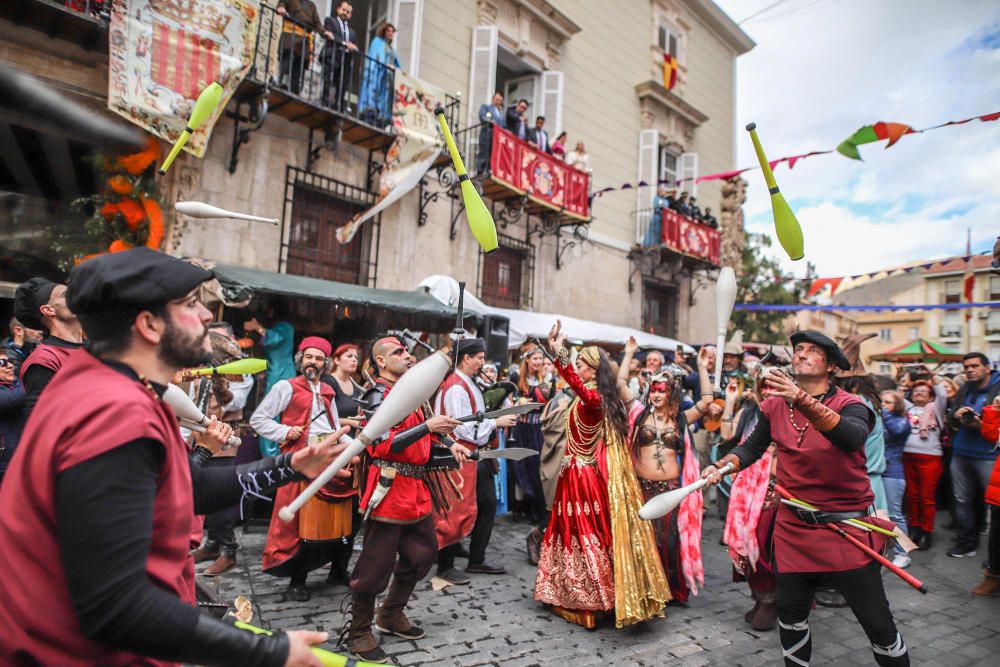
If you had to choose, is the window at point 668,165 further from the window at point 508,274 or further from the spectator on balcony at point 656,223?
the window at point 508,274

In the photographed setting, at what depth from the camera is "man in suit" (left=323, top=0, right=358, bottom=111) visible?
8.40 metres

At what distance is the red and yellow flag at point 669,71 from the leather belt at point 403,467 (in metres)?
15.5

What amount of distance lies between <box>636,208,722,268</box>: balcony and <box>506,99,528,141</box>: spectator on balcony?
4.94m

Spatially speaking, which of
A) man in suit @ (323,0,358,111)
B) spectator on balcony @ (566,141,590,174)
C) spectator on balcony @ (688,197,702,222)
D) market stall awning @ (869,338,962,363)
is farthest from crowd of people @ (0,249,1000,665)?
spectator on balcony @ (688,197,702,222)

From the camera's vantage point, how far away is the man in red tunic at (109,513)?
3.68 feet

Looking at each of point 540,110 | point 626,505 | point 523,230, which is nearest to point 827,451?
point 626,505

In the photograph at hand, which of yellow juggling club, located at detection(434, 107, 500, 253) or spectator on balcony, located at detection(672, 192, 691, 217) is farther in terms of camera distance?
spectator on balcony, located at detection(672, 192, 691, 217)

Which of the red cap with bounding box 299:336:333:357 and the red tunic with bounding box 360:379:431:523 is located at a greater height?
the red cap with bounding box 299:336:333:357

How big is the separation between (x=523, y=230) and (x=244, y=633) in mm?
11602

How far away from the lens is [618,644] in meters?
3.73

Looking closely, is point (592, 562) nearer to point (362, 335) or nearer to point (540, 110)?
point (362, 335)

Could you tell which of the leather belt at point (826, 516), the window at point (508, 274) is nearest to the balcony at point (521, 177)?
the window at point (508, 274)

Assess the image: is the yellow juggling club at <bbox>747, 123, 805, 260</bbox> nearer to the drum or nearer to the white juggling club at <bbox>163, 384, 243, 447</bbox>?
the white juggling club at <bbox>163, 384, 243, 447</bbox>

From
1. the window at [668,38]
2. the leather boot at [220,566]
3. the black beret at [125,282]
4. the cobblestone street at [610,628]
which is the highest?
the window at [668,38]
